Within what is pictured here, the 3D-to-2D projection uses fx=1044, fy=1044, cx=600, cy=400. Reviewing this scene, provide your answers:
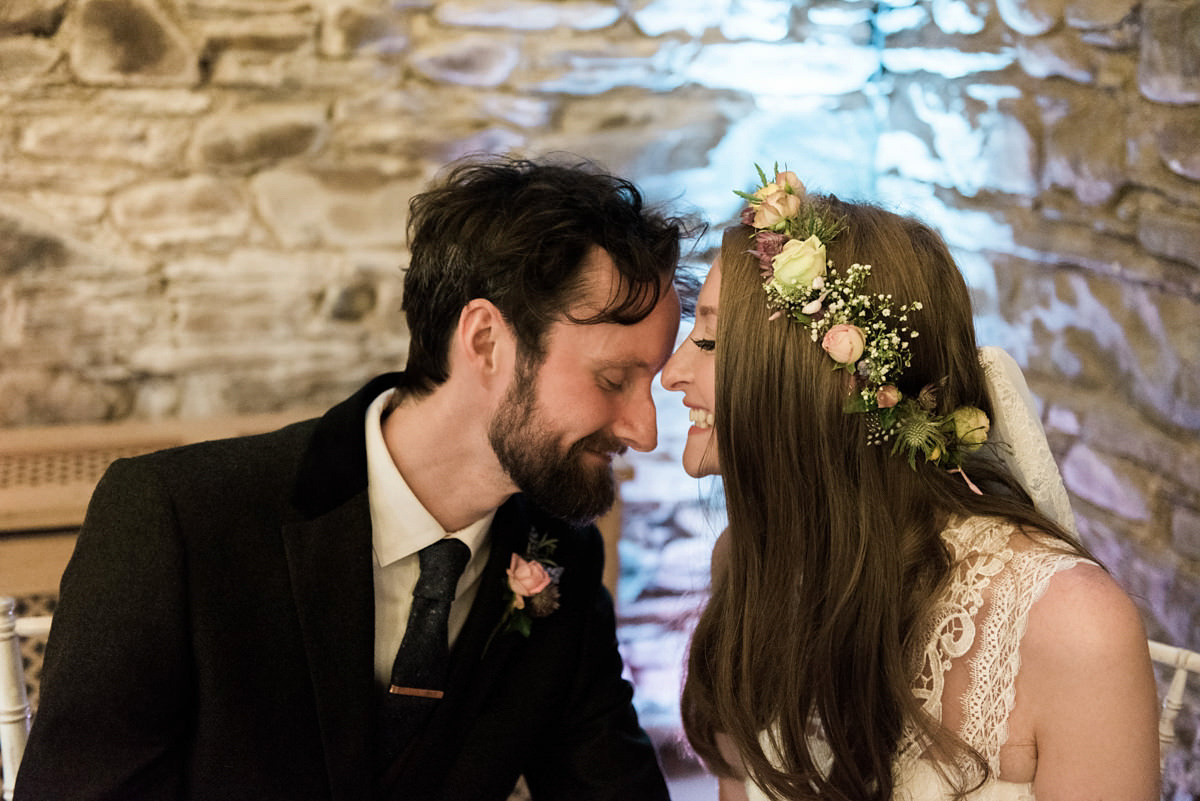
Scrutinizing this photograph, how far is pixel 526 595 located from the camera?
5.86 feet

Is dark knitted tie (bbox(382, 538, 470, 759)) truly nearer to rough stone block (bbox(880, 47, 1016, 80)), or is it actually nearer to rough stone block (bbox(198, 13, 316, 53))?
rough stone block (bbox(198, 13, 316, 53))

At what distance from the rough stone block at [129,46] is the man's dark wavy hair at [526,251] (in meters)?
1.13

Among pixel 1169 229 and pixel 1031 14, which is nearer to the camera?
pixel 1169 229

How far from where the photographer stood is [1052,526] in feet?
5.09

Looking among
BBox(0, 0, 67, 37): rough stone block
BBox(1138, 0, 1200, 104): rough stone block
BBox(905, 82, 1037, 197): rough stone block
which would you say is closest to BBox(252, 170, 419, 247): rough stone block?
BBox(0, 0, 67, 37): rough stone block

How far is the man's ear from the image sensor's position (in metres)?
1.77

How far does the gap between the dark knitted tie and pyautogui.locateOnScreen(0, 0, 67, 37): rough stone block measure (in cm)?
174

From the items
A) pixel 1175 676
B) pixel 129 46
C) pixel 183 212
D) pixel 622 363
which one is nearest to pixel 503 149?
pixel 183 212

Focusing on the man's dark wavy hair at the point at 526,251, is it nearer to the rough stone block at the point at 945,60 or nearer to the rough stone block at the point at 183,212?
the rough stone block at the point at 183,212

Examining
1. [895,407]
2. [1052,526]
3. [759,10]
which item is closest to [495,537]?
[895,407]

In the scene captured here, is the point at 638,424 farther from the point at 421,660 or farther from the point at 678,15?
the point at 678,15

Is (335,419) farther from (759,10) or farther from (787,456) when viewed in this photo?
(759,10)

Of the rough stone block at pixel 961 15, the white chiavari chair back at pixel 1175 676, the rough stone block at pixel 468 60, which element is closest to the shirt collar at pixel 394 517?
the white chiavari chair back at pixel 1175 676

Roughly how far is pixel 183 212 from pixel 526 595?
1.53m
